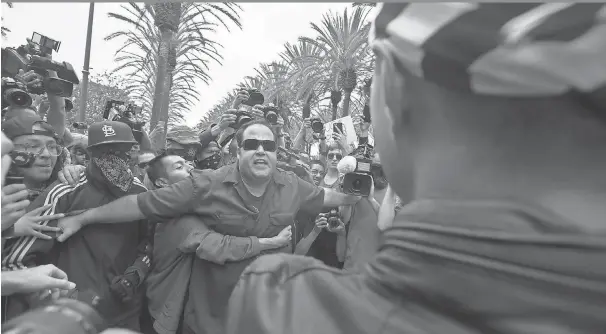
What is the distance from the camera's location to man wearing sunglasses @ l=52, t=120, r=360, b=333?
304cm

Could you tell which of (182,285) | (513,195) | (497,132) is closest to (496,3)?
(497,132)

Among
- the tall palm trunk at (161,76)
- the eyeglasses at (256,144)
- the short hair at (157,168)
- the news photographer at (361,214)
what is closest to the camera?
the news photographer at (361,214)

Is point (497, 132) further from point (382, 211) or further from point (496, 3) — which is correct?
point (382, 211)

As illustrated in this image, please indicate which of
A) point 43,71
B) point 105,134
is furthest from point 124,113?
point 105,134

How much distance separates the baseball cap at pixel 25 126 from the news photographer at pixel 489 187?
2.76m

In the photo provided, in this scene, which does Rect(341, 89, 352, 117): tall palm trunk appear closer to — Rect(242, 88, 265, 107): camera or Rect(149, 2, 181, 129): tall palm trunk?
Rect(149, 2, 181, 129): tall palm trunk

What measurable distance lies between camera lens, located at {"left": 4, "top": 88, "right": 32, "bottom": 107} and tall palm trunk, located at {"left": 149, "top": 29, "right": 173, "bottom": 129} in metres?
6.11

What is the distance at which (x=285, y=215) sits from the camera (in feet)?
10.8

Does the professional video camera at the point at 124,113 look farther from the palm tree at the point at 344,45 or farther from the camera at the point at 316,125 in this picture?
the palm tree at the point at 344,45

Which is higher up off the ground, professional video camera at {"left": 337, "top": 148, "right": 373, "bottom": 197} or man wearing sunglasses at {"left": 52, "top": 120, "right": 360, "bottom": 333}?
professional video camera at {"left": 337, "top": 148, "right": 373, "bottom": 197}

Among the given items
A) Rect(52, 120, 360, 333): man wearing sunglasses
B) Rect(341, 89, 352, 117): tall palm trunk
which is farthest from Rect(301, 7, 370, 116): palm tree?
Rect(52, 120, 360, 333): man wearing sunglasses

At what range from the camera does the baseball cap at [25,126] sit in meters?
2.96

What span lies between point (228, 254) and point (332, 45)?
60.8ft

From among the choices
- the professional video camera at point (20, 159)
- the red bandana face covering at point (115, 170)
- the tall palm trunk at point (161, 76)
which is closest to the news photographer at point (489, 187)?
the professional video camera at point (20, 159)
